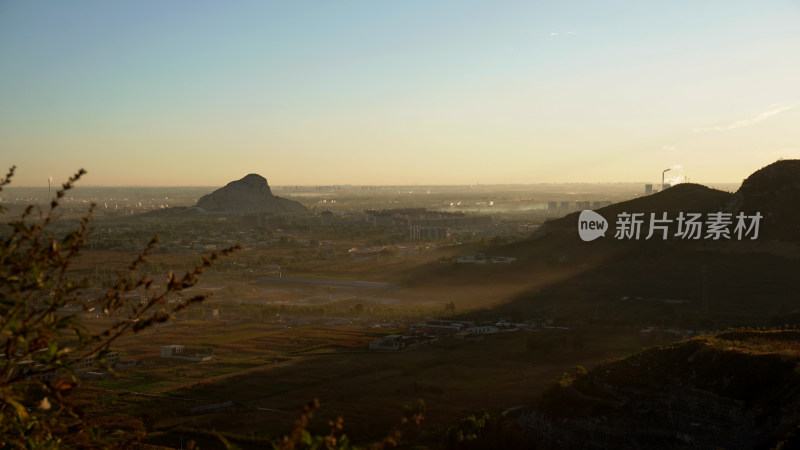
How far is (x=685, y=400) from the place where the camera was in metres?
25.4

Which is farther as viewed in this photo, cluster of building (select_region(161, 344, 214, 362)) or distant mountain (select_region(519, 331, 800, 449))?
cluster of building (select_region(161, 344, 214, 362))

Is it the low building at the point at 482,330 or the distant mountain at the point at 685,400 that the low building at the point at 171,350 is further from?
the distant mountain at the point at 685,400

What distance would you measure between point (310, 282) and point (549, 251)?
29811 millimetres

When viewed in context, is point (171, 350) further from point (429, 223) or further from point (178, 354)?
point (429, 223)

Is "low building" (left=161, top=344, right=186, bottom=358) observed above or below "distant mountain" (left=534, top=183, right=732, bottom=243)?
below

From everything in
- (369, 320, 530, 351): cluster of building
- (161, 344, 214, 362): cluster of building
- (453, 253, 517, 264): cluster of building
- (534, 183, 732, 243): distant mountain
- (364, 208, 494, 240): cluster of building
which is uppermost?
(534, 183, 732, 243): distant mountain

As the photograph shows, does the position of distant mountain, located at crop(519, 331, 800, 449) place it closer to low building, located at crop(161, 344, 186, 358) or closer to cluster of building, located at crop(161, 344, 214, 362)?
cluster of building, located at crop(161, 344, 214, 362)

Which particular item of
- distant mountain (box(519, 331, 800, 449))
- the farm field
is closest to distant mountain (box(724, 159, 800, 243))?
the farm field

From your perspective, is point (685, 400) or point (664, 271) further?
point (664, 271)

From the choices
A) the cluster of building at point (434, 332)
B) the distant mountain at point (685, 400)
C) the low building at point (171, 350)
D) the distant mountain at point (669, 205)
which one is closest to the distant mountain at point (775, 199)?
the distant mountain at point (669, 205)

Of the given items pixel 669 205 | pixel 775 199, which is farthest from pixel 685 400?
pixel 669 205

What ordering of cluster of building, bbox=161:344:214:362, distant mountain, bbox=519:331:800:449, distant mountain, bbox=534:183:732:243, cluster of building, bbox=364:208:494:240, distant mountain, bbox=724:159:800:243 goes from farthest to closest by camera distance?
cluster of building, bbox=364:208:494:240 < distant mountain, bbox=534:183:732:243 < distant mountain, bbox=724:159:800:243 < cluster of building, bbox=161:344:214:362 < distant mountain, bbox=519:331:800:449

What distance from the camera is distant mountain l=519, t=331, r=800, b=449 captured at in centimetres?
2325

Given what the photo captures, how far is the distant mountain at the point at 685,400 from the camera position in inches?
915
